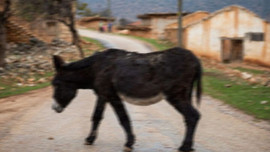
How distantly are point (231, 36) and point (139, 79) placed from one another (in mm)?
20929

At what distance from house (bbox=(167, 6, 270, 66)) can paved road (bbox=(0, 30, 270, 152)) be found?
15.3 m

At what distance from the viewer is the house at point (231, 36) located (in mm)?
22716

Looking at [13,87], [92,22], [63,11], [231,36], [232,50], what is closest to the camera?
[13,87]

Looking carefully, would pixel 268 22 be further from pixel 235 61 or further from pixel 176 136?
pixel 176 136

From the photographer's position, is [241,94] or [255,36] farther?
[255,36]

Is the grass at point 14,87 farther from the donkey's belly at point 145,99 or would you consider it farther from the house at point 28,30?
the donkey's belly at point 145,99

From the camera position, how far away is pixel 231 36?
79.4ft

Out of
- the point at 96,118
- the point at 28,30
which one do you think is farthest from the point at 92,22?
the point at 96,118

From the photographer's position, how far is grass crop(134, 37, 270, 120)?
8.43 metres

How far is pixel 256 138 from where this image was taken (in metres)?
5.88

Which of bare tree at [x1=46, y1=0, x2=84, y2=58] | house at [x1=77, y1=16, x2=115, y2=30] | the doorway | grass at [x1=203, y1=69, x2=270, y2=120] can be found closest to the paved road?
grass at [x1=203, y1=69, x2=270, y2=120]

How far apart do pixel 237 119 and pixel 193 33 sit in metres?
18.3

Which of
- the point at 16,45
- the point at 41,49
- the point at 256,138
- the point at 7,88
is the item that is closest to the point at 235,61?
the point at 41,49

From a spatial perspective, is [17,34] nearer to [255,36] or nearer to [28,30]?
[28,30]
